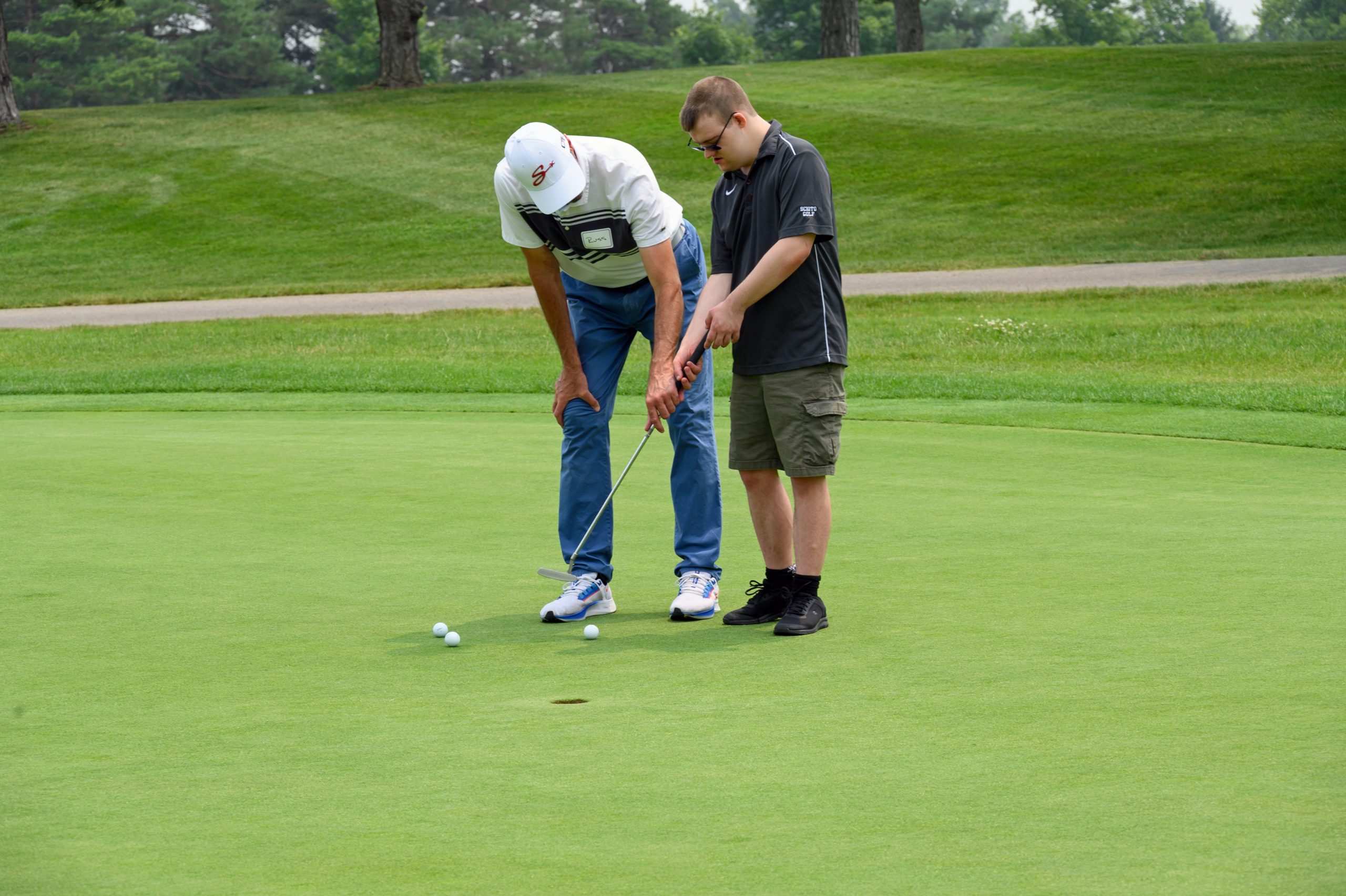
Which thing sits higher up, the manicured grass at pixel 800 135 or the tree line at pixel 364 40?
the tree line at pixel 364 40

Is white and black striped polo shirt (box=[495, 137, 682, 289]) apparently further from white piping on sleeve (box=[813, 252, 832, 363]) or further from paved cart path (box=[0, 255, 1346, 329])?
paved cart path (box=[0, 255, 1346, 329])

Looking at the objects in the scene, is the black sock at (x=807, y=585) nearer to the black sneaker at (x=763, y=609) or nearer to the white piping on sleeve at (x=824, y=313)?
the black sneaker at (x=763, y=609)

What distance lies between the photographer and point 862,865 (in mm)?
2461

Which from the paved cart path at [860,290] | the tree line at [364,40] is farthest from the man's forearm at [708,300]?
the tree line at [364,40]

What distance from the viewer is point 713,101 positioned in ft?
14.5

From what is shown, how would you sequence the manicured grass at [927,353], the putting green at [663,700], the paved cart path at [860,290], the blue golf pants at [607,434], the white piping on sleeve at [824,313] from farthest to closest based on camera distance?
the paved cart path at [860,290], the manicured grass at [927,353], the blue golf pants at [607,434], the white piping on sleeve at [824,313], the putting green at [663,700]

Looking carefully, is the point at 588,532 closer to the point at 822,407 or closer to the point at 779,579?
the point at 779,579

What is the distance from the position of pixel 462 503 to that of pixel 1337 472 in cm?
409

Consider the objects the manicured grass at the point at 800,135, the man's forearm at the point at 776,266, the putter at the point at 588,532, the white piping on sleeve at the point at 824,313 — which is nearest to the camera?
the man's forearm at the point at 776,266

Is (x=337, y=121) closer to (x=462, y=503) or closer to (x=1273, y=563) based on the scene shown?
(x=462, y=503)

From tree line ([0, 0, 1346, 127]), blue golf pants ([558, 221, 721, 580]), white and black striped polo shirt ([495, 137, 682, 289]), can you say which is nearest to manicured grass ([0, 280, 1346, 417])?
blue golf pants ([558, 221, 721, 580])

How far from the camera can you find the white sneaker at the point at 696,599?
15.0 feet

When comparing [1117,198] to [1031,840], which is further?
[1117,198]

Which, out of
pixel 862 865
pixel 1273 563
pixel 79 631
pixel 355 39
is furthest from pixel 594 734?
pixel 355 39
